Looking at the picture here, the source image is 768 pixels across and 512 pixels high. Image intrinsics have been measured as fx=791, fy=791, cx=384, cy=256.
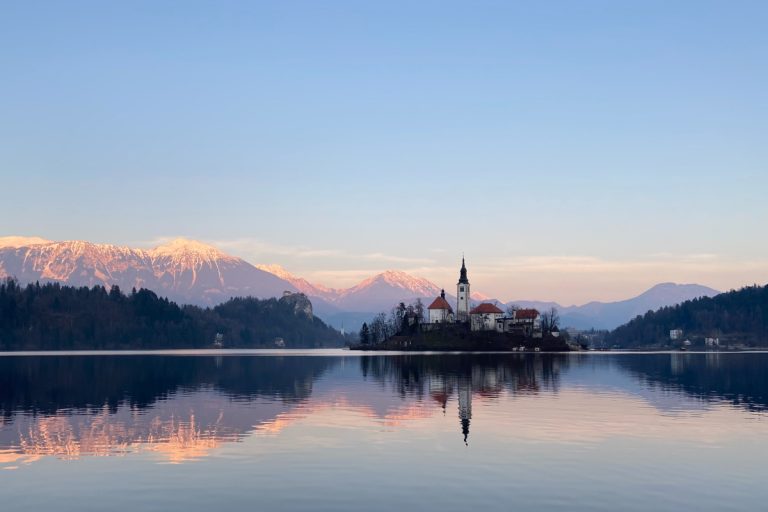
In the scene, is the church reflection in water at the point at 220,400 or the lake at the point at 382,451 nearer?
the lake at the point at 382,451

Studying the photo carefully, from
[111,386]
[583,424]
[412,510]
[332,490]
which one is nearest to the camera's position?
[412,510]

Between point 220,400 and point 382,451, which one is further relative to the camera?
point 220,400

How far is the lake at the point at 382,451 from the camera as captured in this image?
37125 mm

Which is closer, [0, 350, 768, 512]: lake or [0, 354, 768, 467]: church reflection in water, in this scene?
[0, 350, 768, 512]: lake

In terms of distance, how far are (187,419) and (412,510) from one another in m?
36.6

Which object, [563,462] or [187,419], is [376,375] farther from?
[563,462]

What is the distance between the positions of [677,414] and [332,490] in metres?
44.4

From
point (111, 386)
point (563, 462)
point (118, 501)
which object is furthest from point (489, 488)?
point (111, 386)

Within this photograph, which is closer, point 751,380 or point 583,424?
point 583,424

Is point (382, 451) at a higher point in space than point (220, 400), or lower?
lower

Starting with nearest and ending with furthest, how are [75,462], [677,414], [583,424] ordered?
[75,462] < [583,424] < [677,414]

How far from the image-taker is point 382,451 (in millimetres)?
50781

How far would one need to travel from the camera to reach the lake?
37125 millimetres

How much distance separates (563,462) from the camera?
46.3m
